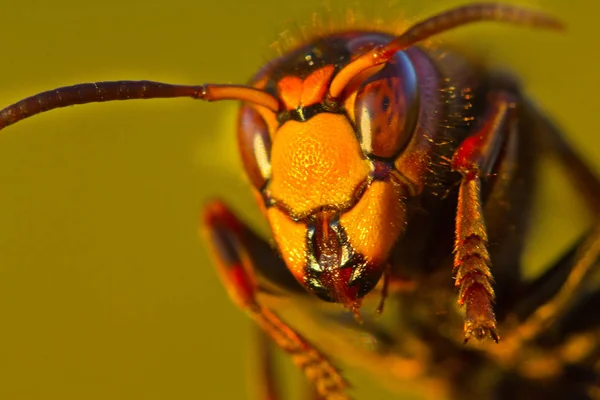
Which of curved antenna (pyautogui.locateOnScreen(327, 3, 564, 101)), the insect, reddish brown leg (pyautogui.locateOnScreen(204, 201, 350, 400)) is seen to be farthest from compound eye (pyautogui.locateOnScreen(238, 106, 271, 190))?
reddish brown leg (pyautogui.locateOnScreen(204, 201, 350, 400))

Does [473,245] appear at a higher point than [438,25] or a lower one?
lower

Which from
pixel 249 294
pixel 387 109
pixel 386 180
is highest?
pixel 387 109

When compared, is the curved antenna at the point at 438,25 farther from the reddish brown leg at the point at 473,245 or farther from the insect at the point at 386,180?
the reddish brown leg at the point at 473,245

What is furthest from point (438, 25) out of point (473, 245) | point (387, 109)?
point (473, 245)

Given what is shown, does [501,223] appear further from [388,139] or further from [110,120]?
[110,120]

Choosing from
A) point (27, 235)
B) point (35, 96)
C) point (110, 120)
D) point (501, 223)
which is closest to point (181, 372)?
point (27, 235)

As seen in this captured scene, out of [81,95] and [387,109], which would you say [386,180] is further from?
[81,95]
